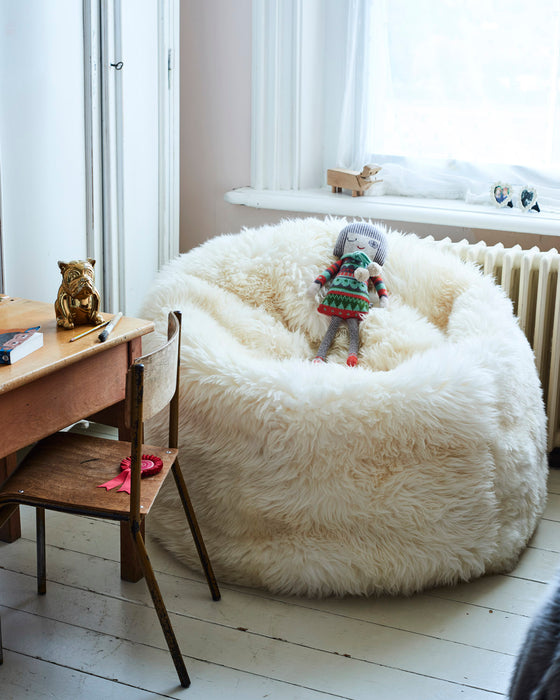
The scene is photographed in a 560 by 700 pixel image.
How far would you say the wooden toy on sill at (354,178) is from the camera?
2709mm

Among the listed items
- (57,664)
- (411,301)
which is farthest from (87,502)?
(411,301)

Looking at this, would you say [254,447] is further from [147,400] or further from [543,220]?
[543,220]

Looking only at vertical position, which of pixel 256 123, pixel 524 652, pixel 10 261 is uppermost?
pixel 256 123

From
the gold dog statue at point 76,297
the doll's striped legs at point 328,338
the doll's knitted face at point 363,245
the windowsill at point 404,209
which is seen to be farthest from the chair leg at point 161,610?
the windowsill at point 404,209

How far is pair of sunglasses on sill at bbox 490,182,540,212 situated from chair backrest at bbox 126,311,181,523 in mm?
1567

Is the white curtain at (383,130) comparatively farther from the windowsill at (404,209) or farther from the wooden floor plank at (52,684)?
the wooden floor plank at (52,684)

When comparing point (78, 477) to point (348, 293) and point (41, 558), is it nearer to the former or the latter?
point (41, 558)

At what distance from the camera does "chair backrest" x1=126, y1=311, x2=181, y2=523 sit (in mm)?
1264

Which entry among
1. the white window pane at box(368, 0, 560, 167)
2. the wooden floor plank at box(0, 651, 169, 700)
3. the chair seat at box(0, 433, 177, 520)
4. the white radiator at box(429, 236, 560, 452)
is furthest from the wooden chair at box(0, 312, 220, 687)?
the white window pane at box(368, 0, 560, 167)

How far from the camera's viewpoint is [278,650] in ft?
5.06

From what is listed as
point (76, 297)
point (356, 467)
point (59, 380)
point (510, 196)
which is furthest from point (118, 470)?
point (510, 196)

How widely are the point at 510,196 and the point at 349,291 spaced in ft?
2.62

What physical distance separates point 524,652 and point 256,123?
89.2 inches

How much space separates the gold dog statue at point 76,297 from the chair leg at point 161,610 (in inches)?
18.3
